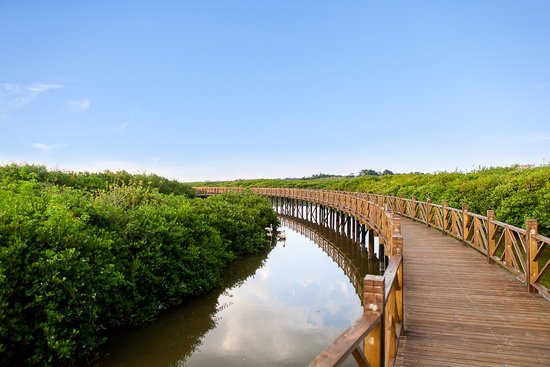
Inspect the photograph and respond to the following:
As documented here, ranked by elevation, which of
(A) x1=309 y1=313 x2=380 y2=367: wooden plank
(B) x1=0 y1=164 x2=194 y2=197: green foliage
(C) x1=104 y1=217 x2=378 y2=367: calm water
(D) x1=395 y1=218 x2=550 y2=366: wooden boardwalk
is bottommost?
(C) x1=104 y1=217 x2=378 y2=367: calm water

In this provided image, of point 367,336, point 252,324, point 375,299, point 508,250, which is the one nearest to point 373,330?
point 367,336

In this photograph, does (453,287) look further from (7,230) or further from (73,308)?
(7,230)

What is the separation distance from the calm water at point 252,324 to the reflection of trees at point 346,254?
25 cm

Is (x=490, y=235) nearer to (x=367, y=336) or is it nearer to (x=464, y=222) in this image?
(x=464, y=222)

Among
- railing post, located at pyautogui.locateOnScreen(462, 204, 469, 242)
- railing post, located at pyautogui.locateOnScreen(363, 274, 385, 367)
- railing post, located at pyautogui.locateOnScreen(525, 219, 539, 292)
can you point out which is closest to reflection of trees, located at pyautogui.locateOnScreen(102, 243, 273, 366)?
railing post, located at pyautogui.locateOnScreen(363, 274, 385, 367)

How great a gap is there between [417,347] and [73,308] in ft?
17.1

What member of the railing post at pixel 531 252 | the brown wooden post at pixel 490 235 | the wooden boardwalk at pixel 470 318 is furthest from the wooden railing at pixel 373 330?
the brown wooden post at pixel 490 235

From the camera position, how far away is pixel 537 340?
4609mm

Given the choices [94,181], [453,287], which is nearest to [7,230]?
[453,287]

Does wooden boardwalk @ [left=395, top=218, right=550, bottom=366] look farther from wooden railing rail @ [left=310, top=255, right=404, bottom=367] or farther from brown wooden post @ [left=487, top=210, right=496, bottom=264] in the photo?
wooden railing rail @ [left=310, top=255, right=404, bottom=367]

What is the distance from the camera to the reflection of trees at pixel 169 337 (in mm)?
7196

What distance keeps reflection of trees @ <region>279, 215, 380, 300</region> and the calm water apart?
25cm

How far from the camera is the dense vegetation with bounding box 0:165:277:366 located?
5609mm

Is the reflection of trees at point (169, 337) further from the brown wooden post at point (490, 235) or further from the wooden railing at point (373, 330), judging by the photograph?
the brown wooden post at point (490, 235)
